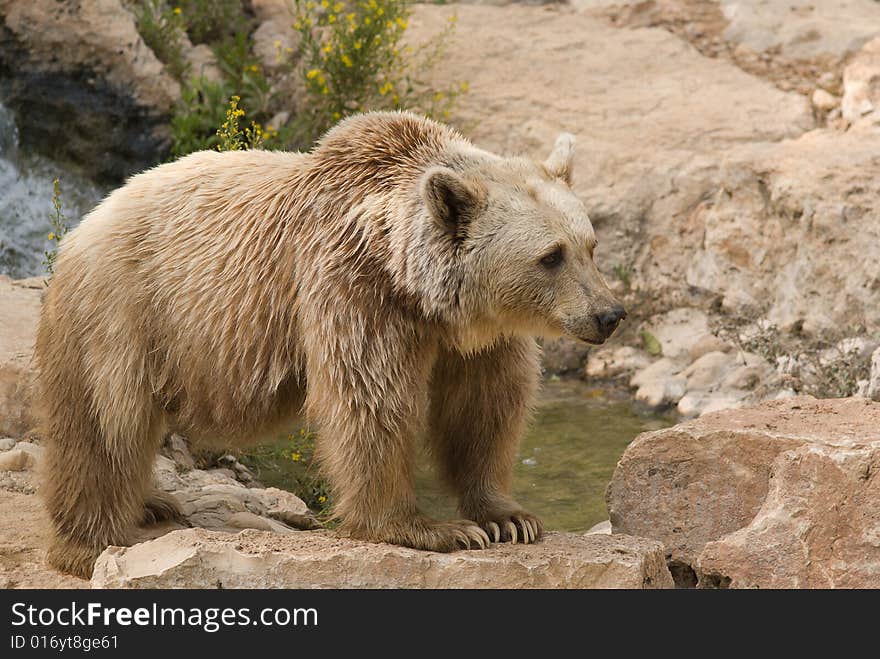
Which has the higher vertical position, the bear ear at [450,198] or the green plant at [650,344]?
the bear ear at [450,198]

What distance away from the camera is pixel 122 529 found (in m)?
5.95

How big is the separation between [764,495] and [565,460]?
3.26 m

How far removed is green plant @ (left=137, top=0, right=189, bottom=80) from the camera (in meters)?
12.3

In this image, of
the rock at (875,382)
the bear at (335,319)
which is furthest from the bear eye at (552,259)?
the rock at (875,382)

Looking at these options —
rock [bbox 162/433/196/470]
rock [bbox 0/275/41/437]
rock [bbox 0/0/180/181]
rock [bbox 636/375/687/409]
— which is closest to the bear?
rock [bbox 0/275/41/437]

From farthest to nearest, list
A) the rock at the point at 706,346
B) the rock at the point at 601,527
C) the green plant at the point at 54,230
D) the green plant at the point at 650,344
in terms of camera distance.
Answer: the green plant at the point at 650,344 → the rock at the point at 706,346 → the green plant at the point at 54,230 → the rock at the point at 601,527

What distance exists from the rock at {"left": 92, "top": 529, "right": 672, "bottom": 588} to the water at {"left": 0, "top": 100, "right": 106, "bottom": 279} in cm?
661

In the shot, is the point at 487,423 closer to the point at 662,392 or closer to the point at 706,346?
the point at 662,392

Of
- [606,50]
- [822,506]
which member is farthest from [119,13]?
[822,506]

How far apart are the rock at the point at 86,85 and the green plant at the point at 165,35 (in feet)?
0.95

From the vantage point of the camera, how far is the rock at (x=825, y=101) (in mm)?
11812

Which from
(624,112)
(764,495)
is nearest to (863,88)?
(624,112)

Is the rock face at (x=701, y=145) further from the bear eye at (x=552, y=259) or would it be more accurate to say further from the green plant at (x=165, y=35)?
the bear eye at (x=552, y=259)

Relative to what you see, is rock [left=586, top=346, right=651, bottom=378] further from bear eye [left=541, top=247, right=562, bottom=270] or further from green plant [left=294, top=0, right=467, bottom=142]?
bear eye [left=541, top=247, right=562, bottom=270]
